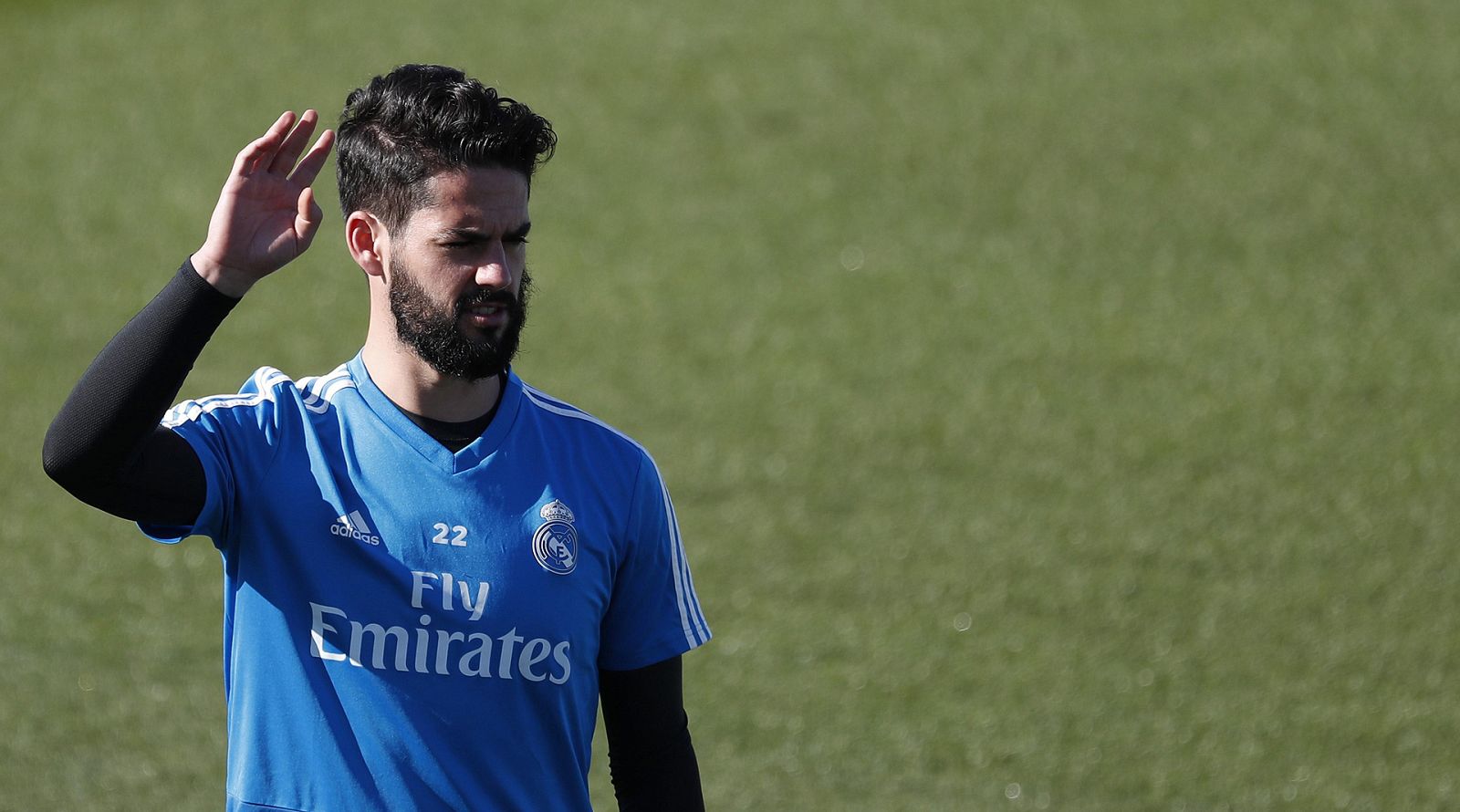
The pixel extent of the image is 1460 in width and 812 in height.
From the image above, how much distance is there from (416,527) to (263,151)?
72 cm

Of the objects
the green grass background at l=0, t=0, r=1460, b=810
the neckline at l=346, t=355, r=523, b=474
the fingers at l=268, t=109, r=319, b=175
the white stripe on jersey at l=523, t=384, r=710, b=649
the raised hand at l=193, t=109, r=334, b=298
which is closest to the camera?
the raised hand at l=193, t=109, r=334, b=298

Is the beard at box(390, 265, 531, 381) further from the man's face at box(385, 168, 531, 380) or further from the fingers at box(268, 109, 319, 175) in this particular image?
the fingers at box(268, 109, 319, 175)

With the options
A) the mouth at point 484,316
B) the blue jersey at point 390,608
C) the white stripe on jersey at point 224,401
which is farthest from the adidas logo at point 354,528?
the mouth at point 484,316

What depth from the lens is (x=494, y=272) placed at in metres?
2.97

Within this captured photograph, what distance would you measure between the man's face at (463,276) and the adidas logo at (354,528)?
309 millimetres

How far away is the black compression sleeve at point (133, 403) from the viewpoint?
269 centimetres

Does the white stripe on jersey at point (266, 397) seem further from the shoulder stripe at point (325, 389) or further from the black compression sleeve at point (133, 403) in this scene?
the black compression sleeve at point (133, 403)

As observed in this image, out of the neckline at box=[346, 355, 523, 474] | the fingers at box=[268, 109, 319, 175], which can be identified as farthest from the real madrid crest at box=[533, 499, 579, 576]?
the fingers at box=[268, 109, 319, 175]

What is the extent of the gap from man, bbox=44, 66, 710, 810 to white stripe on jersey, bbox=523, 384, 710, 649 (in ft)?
0.12

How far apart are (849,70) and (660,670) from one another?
35.5 ft

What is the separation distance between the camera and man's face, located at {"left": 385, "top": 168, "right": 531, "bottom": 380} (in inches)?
118

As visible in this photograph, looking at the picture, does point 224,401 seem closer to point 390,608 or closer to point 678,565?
point 390,608

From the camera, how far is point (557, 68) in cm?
1373

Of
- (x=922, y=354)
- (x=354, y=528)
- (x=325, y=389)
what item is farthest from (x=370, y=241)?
(x=922, y=354)
